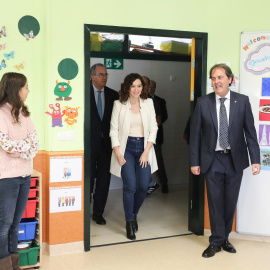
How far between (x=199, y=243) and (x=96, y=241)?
975 mm

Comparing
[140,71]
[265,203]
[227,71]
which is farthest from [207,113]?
[140,71]

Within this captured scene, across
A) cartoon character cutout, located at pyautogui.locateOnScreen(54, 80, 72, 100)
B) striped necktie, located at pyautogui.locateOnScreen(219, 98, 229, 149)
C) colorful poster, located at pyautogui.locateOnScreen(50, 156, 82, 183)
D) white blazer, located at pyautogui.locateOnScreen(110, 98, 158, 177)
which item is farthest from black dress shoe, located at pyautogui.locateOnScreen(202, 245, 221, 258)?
cartoon character cutout, located at pyautogui.locateOnScreen(54, 80, 72, 100)

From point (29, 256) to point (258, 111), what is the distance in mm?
2398

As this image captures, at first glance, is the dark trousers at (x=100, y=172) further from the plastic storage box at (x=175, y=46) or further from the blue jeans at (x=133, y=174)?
the plastic storage box at (x=175, y=46)

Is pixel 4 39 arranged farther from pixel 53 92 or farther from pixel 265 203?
pixel 265 203

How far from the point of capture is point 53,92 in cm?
343

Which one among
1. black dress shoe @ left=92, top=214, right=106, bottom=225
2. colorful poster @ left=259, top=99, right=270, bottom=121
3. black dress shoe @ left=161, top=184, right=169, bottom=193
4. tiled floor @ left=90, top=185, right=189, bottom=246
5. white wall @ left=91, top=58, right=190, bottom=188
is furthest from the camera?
white wall @ left=91, top=58, right=190, bottom=188

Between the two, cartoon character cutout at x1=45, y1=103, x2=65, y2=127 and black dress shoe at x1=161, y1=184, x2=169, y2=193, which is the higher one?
cartoon character cutout at x1=45, y1=103, x2=65, y2=127

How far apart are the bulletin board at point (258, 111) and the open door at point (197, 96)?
37 centimetres

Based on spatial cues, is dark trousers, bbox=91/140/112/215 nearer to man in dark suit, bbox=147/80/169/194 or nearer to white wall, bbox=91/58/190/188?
man in dark suit, bbox=147/80/169/194

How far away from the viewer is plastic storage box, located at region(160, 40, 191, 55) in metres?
6.09

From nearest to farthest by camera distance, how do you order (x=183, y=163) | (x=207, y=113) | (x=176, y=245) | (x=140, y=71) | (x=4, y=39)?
1. (x=4, y=39)
2. (x=207, y=113)
3. (x=176, y=245)
4. (x=140, y=71)
5. (x=183, y=163)

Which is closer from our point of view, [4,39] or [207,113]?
[4,39]

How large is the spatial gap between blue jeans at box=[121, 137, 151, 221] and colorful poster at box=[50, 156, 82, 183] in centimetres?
52
